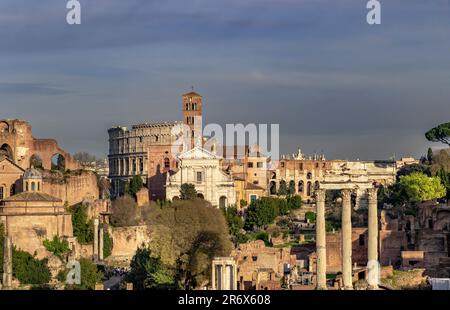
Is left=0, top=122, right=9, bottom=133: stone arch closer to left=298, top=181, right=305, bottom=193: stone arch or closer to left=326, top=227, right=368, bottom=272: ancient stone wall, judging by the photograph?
left=326, top=227, right=368, bottom=272: ancient stone wall

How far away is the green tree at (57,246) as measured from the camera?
255 feet

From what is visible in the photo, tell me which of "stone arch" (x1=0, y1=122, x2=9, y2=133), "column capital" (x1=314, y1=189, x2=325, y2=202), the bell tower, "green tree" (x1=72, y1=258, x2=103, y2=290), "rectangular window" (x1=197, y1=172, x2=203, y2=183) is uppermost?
the bell tower

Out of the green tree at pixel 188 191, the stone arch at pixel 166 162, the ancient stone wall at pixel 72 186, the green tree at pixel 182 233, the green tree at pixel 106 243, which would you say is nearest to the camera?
the green tree at pixel 182 233

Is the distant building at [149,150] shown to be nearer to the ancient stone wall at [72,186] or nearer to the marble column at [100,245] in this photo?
the ancient stone wall at [72,186]

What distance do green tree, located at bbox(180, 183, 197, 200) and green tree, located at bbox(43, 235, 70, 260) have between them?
21.8 meters

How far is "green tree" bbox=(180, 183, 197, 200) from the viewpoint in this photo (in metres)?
102

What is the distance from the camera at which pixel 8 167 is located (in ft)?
279

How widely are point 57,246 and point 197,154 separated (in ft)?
102

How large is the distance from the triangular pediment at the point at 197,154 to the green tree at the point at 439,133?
13.5 metres

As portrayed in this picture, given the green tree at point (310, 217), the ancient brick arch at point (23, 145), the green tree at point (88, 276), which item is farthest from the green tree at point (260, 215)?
the green tree at point (88, 276)

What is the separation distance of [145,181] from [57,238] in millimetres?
37242

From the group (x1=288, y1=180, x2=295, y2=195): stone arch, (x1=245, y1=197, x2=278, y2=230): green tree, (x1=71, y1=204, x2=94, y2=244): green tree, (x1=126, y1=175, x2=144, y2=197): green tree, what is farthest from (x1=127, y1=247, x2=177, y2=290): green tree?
(x1=288, y1=180, x2=295, y2=195): stone arch

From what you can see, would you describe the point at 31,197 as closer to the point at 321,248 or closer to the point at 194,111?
the point at 321,248
